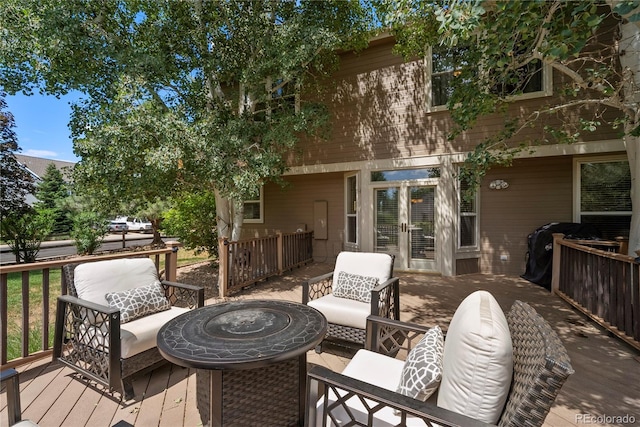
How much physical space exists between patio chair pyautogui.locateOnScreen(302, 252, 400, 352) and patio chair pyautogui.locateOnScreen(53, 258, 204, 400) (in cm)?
138

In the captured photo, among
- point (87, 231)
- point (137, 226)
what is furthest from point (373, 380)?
point (137, 226)

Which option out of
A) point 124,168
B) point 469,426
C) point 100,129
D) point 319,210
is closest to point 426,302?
point 469,426

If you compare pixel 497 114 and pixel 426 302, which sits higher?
pixel 497 114

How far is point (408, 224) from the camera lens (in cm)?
706

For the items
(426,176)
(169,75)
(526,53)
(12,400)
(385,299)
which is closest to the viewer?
(12,400)

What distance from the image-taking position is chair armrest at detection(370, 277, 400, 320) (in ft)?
9.57

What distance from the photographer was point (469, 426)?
115cm

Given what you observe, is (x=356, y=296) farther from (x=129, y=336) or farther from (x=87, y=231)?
(x=87, y=231)

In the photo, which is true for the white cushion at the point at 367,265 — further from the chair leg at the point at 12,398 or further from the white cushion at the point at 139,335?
the chair leg at the point at 12,398

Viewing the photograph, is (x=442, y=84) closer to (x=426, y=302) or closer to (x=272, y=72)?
(x=272, y=72)

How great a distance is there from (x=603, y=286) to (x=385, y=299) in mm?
2977

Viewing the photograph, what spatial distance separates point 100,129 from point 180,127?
49.1 inches

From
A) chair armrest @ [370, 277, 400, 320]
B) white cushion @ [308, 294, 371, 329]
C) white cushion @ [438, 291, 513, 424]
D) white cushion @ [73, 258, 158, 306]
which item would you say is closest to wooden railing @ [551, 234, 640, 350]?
chair armrest @ [370, 277, 400, 320]

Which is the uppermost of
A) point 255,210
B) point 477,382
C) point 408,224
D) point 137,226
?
point 255,210
